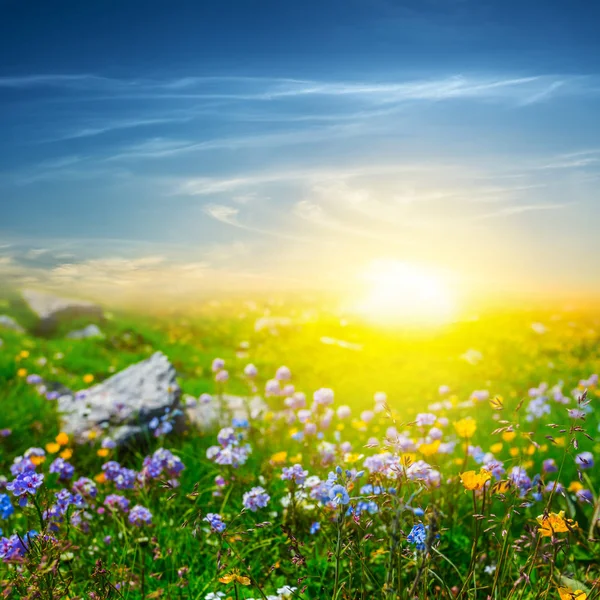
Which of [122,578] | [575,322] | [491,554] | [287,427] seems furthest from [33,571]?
[575,322]

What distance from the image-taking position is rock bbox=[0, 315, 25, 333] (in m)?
13.9

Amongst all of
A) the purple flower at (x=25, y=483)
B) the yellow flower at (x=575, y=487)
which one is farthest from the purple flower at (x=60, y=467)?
the yellow flower at (x=575, y=487)

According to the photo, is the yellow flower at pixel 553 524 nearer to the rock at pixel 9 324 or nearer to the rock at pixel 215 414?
the rock at pixel 215 414

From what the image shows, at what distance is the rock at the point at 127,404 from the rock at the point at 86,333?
23.3 ft

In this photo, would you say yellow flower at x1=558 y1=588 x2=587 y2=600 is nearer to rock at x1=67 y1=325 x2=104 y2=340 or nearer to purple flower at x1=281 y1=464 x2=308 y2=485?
purple flower at x1=281 y1=464 x2=308 y2=485

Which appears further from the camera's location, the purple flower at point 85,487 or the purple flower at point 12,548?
the purple flower at point 85,487

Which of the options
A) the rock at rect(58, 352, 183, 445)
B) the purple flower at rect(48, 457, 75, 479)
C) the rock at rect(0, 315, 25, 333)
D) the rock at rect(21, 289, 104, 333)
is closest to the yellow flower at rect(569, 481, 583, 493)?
the purple flower at rect(48, 457, 75, 479)

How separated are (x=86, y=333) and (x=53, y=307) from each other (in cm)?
159

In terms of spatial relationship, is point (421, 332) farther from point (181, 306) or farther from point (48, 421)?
point (48, 421)

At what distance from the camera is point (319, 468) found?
3.82 m

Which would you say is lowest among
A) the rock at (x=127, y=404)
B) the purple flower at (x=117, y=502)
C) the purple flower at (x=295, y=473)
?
the rock at (x=127, y=404)

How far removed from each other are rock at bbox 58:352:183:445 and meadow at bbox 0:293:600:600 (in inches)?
6.4

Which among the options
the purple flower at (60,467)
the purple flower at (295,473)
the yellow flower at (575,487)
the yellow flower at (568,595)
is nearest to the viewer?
the yellow flower at (568,595)

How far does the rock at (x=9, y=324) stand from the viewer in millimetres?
13950
